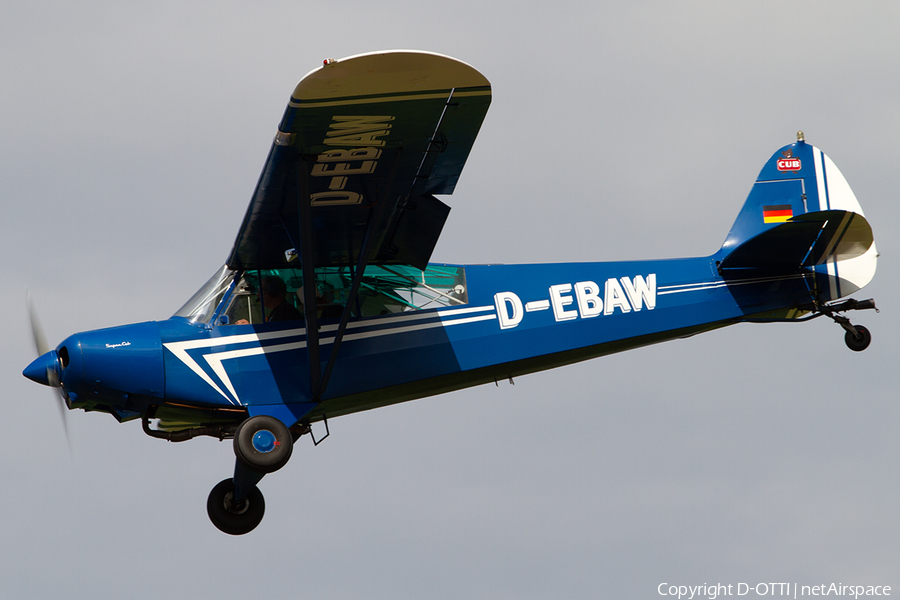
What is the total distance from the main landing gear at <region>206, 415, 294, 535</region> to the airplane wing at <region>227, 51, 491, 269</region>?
160 cm

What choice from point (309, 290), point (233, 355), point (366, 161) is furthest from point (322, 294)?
point (366, 161)

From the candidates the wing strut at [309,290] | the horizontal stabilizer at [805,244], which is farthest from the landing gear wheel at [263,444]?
the horizontal stabilizer at [805,244]

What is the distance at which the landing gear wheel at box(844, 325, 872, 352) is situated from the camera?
11.9 meters

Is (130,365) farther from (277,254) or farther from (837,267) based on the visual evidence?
(837,267)

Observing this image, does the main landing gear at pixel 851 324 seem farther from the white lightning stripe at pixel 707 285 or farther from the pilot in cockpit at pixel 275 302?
the pilot in cockpit at pixel 275 302

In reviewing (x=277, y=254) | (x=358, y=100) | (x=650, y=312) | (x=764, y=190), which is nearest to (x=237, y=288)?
(x=277, y=254)

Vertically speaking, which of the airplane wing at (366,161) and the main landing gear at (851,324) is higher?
the airplane wing at (366,161)

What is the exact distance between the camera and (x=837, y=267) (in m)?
12.0

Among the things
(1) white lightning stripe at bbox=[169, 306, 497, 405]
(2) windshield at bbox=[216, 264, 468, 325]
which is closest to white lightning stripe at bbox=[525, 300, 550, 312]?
(2) windshield at bbox=[216, 264, 468, 325]

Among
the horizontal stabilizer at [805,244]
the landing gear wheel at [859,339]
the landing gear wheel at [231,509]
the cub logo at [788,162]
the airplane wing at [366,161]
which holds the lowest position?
the landing gear wheel at [231,509]

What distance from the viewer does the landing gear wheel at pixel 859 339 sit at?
1191 cm

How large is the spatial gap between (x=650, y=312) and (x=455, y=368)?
2.20 metres

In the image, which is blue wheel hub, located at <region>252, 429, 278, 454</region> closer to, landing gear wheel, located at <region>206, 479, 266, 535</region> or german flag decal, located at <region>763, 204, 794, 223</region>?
landing gear wheel, located at <region>206, 479, 266, 535</region>

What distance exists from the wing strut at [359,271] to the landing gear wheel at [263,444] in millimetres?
527
